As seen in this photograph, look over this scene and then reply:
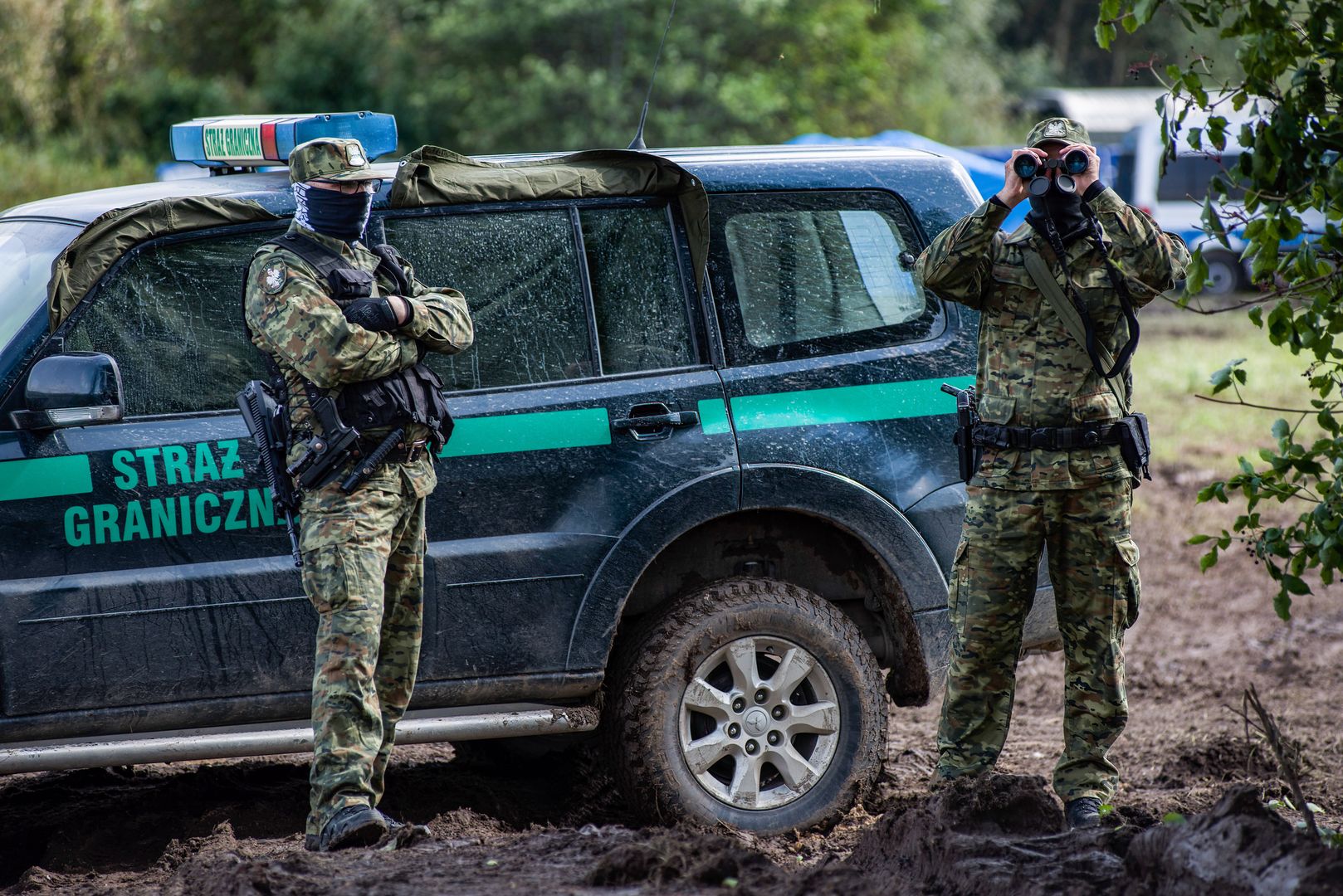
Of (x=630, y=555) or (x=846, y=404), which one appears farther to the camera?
(x=846, y=404)

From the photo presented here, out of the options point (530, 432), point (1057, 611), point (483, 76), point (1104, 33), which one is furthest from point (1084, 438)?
point (483, 76)

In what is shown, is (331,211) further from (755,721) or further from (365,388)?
(755,721)

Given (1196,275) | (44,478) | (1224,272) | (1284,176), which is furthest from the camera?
(1224,272)

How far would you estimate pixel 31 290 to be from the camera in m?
3.75

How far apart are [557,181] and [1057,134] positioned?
1.41 meters

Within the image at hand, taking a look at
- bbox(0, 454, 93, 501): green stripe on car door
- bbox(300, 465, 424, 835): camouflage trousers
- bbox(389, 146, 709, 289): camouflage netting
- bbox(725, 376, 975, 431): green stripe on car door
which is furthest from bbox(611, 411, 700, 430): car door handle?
bbox(0, 454, 93, 501): green stripe on car door

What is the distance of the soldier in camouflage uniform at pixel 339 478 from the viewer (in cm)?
361

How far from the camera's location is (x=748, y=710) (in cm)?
416

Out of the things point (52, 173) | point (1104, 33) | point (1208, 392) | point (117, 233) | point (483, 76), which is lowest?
point (1208, 392)

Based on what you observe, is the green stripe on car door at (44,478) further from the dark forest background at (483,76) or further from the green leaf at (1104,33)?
the dark forest background at (483,76)

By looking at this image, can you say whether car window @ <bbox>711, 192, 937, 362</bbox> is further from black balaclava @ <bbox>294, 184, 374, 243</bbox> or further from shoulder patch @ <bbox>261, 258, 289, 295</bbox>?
shoulder patch @ <bbox>261, 258, 289, 295</bbox>

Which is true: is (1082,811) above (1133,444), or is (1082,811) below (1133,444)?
below

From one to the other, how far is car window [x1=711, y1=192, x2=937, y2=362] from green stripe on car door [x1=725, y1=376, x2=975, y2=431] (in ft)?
0.44

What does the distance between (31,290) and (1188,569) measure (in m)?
6.51
